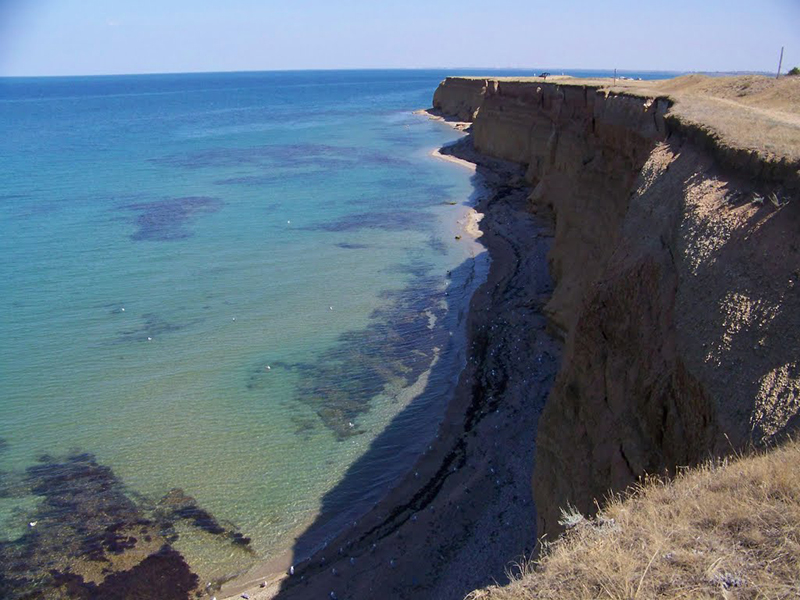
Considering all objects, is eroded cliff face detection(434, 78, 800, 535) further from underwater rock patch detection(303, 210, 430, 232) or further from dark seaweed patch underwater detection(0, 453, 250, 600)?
underwater rock patch detection(303, 210, 430, 232)

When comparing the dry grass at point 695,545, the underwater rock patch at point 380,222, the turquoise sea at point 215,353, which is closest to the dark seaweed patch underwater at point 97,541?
the turquoise sea at point 215,353

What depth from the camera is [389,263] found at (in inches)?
1233

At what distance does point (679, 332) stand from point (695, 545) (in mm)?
4172

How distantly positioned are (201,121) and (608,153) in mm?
94184

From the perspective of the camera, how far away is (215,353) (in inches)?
862

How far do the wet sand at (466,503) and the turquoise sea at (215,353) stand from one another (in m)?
0.77

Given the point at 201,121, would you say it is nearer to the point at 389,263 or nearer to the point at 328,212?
the point at 328,212

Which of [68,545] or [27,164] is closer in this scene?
[68,545]

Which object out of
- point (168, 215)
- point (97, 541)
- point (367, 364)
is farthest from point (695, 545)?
point (168, 215)

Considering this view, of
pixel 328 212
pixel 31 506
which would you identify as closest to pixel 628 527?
pixel 31 506

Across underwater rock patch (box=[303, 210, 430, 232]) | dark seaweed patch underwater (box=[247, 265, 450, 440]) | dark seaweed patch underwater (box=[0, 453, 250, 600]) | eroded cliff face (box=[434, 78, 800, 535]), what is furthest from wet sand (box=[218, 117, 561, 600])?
underwater rock patch (box=[303, 210, 430, 232])

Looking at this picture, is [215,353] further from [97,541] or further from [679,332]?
[679,332]

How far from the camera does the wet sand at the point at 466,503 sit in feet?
40.6

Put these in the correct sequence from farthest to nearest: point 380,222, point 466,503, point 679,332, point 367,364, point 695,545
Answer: point 380,222 → point 367,364 → point 466,503 → point 679,332 → point 695,545
